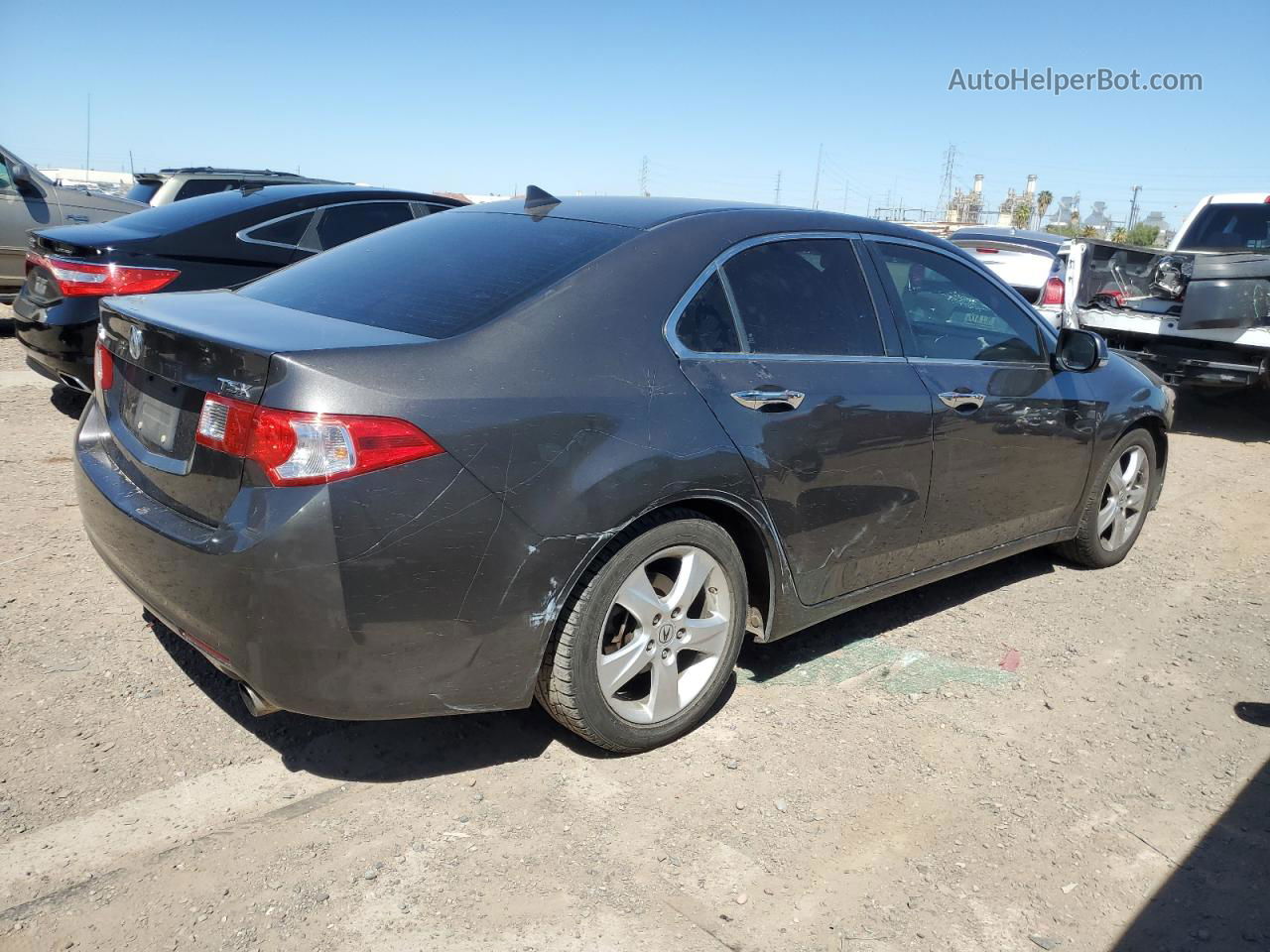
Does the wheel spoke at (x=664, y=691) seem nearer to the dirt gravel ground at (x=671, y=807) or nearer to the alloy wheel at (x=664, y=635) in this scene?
the alloy wheel at (x=664, y=635)

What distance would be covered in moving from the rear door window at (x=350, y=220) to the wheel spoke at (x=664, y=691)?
4.74 m

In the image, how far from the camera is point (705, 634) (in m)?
3.29

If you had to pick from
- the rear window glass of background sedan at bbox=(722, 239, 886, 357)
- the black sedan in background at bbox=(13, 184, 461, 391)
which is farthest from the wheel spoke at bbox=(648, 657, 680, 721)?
the black sedan in background at bbox=(13, 184, 461, 391)

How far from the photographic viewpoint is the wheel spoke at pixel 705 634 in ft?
10.6

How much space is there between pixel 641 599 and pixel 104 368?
1870 millimetres

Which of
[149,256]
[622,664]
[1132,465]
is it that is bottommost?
[622,664]

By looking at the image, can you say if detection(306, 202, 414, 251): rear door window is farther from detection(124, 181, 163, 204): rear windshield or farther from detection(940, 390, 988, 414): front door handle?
detection(124, 181, 163, 204): rear windshield

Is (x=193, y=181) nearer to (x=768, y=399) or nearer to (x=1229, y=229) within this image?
(x=768, y=399)

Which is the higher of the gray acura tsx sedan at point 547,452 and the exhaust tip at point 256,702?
the gray acura tsx sedan at point 547,452

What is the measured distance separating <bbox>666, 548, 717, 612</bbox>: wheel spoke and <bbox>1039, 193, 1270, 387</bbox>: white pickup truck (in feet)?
22.3

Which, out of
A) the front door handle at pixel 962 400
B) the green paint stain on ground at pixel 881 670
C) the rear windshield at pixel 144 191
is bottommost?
the green paint stain on ground at pixel 881 670

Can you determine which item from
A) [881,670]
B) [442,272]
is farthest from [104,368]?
[881,670]

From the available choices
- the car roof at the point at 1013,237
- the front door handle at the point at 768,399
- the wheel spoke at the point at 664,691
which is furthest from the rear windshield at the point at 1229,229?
the wheel spoke at the point at 664,691

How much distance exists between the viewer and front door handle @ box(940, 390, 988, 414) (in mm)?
3951
